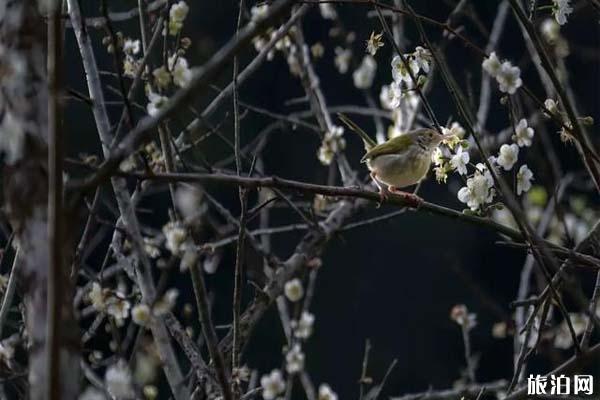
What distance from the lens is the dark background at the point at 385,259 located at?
723cm

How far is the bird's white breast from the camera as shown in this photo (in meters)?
3.83

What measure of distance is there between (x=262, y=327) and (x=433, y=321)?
4.89 feet

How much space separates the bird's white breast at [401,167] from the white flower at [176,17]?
901mm

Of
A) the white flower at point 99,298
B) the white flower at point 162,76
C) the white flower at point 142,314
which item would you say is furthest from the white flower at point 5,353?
the white flower at point 162,76

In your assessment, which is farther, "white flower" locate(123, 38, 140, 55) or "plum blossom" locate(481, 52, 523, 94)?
"white flower" locate(123, 38, 140, 55)

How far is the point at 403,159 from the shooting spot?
3820 mm

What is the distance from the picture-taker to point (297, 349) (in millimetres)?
4430

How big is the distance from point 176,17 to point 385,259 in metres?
4.59

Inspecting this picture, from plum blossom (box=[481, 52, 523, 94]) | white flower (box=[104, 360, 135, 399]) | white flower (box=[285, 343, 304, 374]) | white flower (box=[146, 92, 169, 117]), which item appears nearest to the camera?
white flower (box=[104, 360, 135, 399])

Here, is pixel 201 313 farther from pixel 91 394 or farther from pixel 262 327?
pixel 262 327

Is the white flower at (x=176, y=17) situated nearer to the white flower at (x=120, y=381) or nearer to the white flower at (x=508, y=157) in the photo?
the white flower at (x=508, y=157)

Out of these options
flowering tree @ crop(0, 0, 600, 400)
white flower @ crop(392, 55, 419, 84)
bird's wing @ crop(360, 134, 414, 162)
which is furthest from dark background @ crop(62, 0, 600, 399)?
white flower @ crop(392, 55, 419, 84)

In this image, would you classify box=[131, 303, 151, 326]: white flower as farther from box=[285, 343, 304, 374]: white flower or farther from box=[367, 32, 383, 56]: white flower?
box=[285, 343, 304, 374]: white flower

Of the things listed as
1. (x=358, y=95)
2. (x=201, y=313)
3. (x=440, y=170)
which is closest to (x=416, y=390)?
(x=358, y=95)
